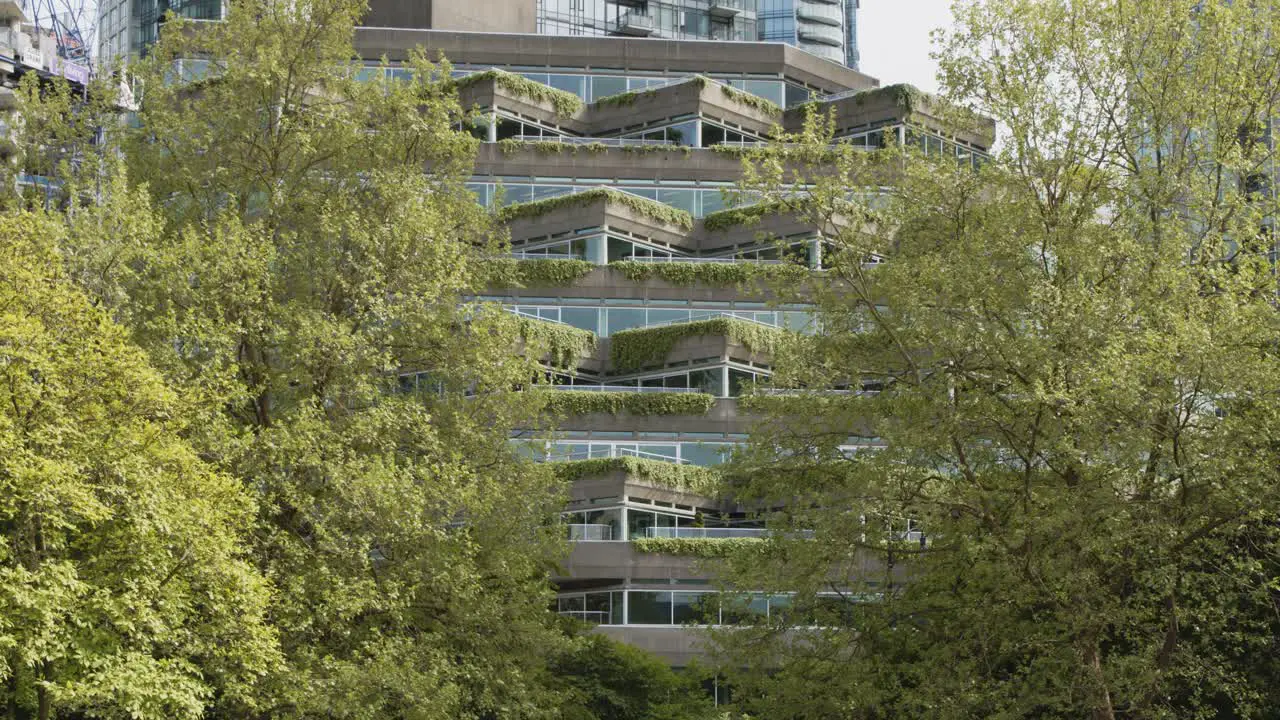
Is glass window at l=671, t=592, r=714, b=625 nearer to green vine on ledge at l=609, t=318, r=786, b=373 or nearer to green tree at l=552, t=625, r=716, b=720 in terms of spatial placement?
green tree at l=552, t=625, r=716, b=720

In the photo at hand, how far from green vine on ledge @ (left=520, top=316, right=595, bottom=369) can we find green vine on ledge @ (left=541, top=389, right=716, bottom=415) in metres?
1.52

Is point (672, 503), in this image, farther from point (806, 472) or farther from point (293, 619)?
point (293, 619)

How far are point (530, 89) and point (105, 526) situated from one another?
39.7 m

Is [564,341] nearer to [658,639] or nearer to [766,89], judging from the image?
[658,639]

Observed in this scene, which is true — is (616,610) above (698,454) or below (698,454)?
below

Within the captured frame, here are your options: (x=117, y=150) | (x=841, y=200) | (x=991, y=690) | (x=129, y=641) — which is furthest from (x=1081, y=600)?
(x=117, y=150)

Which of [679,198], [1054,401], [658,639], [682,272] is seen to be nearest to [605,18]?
[679,198]

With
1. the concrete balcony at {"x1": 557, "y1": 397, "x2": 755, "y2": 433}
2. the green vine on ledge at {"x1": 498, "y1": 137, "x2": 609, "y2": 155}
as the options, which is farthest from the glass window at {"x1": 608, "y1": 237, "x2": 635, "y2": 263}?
the concrete balcony at {"x1": 557, "y1": 397, "x2": 755, "y2": 433}

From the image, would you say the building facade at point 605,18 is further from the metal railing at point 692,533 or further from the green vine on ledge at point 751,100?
the metal railing at point 692,533

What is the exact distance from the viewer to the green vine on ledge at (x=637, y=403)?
189 feet

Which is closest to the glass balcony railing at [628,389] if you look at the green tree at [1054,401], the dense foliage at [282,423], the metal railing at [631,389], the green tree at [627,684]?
the metal railing at [631,389]

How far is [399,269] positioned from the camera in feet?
118

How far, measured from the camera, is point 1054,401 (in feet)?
95.3

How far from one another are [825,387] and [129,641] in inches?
616
